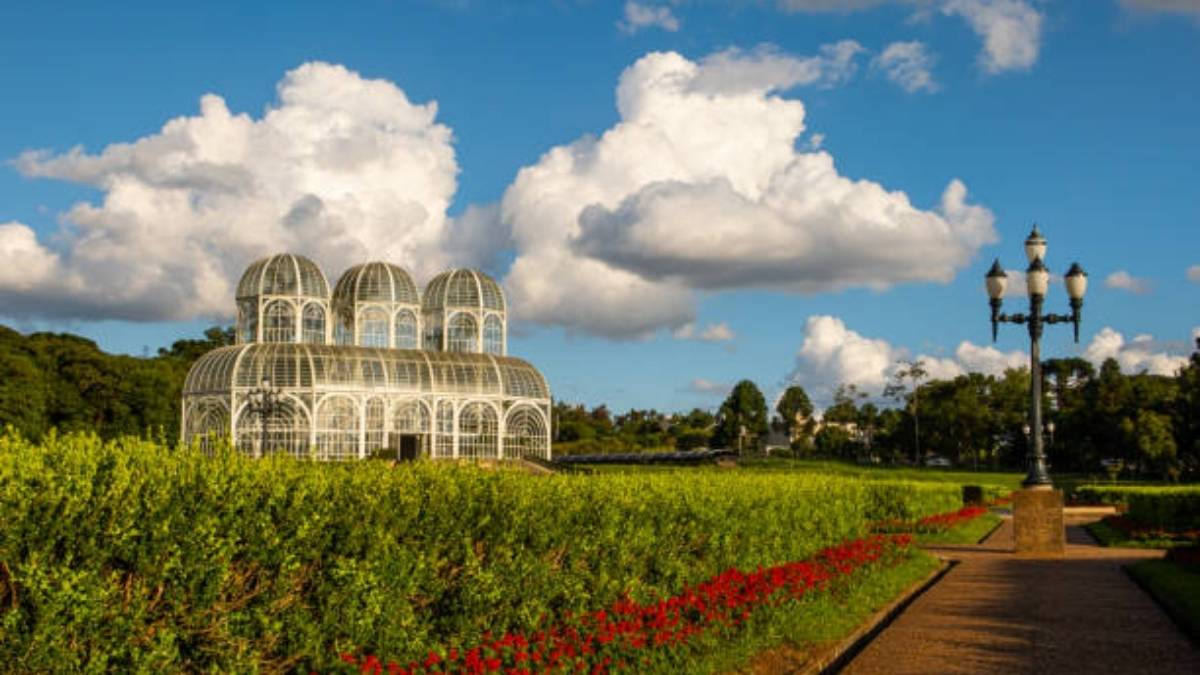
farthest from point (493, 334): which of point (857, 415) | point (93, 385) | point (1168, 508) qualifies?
point (857, 415)

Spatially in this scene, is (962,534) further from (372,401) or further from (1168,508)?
(372,401)

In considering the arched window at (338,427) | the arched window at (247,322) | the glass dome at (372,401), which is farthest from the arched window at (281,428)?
the arched window at (247,322)

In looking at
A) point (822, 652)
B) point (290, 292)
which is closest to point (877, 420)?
point (290, 292)

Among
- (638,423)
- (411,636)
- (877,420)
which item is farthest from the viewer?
(638,423)

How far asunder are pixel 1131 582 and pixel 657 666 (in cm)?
1113

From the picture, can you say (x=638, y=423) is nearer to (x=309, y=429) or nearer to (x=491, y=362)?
(x=491, y=362)

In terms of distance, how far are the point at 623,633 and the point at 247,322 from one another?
51099 mm

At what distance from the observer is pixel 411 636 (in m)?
8.20

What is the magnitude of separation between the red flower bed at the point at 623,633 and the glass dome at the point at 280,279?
1838 inches

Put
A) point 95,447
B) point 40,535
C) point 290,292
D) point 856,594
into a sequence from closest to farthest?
point 40,535 → point 95,447 → point 856,594 → point 290,292

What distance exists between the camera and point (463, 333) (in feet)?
202

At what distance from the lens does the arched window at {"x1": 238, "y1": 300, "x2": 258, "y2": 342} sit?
56.4 meters

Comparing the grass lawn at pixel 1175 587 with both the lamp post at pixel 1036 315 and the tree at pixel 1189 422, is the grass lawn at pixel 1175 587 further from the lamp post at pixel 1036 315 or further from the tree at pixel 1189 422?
the tree at pixel 1189 422

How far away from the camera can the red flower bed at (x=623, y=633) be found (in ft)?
25.5
